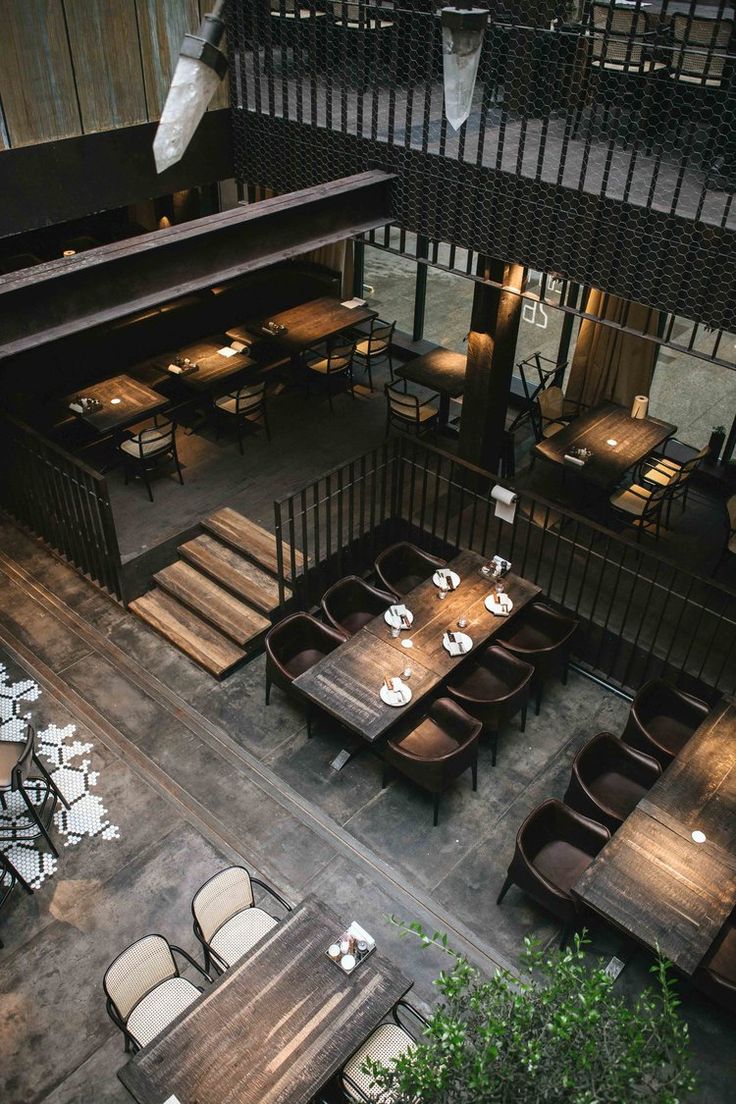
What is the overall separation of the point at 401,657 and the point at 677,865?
2577mm

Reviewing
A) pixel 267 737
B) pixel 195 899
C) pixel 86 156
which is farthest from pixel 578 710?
pixel 86 156

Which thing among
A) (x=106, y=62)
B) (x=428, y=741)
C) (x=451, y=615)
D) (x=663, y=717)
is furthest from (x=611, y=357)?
(x=106, y=62)

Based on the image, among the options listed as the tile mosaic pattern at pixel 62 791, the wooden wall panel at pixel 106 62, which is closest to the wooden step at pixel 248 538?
the tile mosaic pattern at pixel 62 791

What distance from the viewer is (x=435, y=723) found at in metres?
7.14

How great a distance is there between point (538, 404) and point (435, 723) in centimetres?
498

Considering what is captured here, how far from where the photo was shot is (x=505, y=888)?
20.3 ft

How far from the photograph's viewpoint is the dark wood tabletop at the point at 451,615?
285 inches

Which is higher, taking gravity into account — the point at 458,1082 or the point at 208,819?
the point at 458,1082

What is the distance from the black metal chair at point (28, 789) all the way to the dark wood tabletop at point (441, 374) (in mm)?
6009

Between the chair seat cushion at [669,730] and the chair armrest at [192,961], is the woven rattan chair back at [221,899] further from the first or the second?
the chair seat cushion at [669,730]

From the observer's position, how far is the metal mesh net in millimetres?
6270

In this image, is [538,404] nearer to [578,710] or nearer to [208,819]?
[578,710]

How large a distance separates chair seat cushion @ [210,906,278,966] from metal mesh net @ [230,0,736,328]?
16.9 ft

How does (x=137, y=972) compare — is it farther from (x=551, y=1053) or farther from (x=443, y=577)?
(x=443, y=577)
